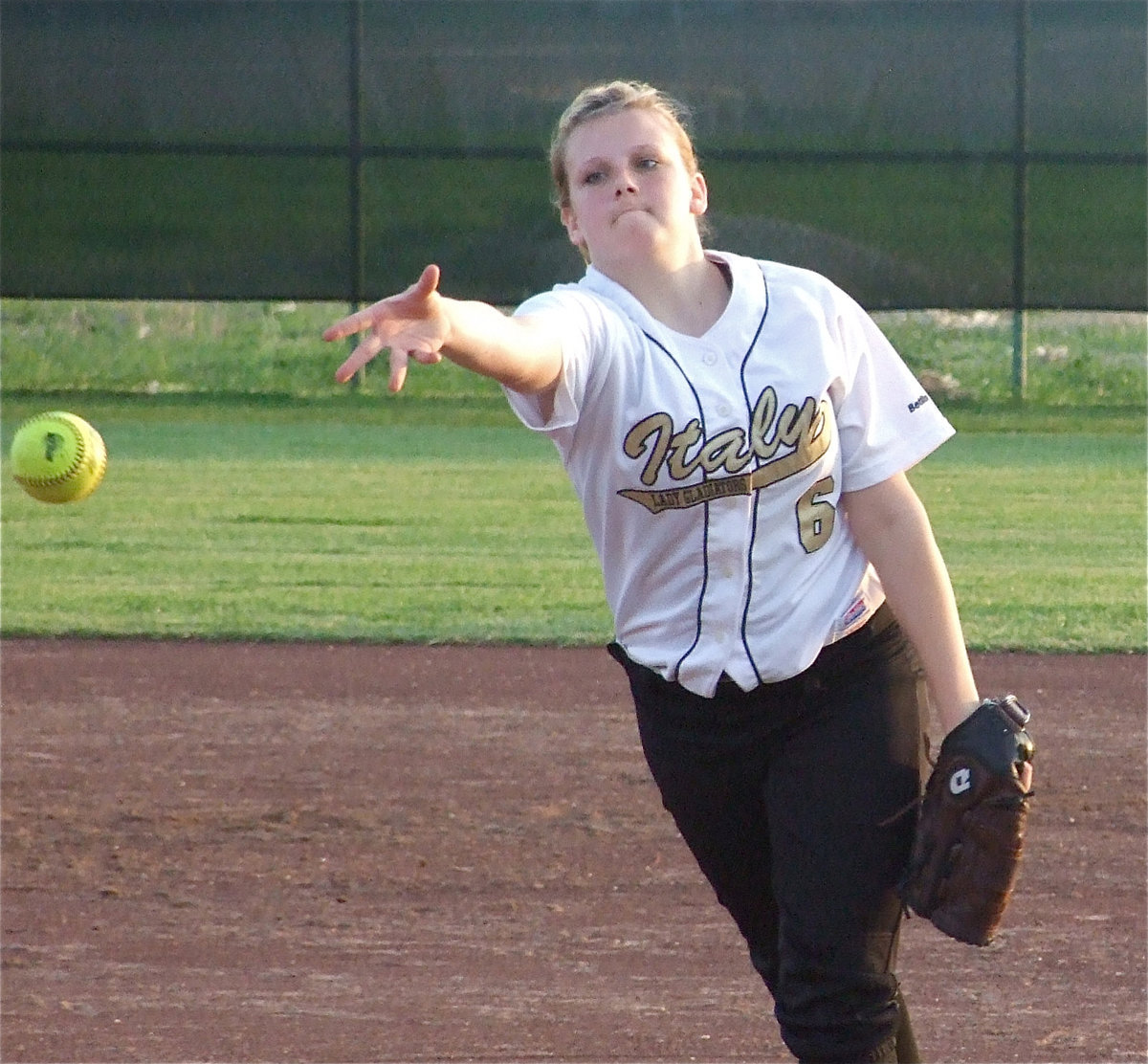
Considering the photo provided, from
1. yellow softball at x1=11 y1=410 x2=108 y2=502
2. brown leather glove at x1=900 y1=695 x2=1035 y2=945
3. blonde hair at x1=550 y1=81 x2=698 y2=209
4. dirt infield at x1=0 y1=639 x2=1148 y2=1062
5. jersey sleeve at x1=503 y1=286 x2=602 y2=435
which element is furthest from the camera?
yellow softball at x1=11 y1=410 x2=108 y2=502

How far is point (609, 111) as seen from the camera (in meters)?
2.32

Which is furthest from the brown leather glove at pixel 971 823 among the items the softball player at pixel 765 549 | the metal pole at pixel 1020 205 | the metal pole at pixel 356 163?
the metal pole at pixel 1020 205

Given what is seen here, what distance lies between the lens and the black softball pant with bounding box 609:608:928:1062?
2211 millimetres

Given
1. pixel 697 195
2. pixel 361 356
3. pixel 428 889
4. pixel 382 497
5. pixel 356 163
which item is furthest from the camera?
pixel 356 163

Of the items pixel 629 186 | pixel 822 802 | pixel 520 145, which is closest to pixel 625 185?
pixel 629 186

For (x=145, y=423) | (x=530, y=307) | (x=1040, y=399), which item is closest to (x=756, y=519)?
(x=530, y=307)

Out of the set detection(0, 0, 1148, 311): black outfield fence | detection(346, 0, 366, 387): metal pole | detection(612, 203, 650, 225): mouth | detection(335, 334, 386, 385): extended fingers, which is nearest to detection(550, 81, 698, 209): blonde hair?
detection(612, 203, 650, 225): mouth

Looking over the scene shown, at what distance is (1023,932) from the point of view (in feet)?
12.4

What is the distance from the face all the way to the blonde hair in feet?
0.06

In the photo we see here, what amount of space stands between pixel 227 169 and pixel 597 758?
9386 mm

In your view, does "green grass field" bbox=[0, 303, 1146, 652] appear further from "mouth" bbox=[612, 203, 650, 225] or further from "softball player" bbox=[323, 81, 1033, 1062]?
"mouth" bbox=[612, 203, 650, 225]

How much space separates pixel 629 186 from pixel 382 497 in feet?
24.6

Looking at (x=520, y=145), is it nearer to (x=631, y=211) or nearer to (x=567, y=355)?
(x=631, y=211)

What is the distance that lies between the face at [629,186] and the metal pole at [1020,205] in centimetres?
1141
